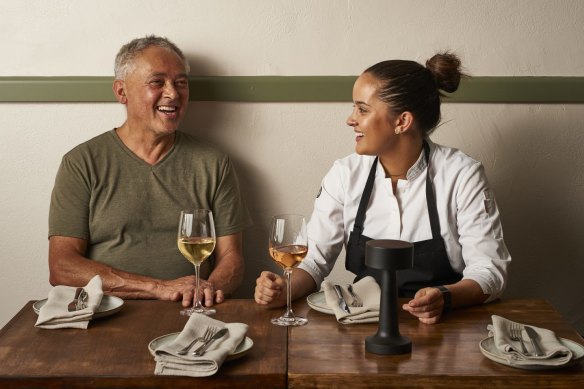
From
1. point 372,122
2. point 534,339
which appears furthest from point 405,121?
point 534,339

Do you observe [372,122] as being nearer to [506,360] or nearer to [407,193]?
[407,193]

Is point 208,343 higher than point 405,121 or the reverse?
the reverse

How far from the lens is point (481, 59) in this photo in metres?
3.07

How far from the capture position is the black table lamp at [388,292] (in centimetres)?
172

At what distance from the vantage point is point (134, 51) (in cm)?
292

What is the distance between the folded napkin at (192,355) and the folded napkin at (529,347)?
1.83 ft

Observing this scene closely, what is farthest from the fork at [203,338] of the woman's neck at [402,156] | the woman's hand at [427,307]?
the woman's neck at [402,156]

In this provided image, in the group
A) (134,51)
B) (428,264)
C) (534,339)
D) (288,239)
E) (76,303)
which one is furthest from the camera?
(134,51)

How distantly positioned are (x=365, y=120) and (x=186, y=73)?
0.78 m

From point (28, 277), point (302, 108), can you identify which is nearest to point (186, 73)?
point (302, 108)

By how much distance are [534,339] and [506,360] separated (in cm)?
13

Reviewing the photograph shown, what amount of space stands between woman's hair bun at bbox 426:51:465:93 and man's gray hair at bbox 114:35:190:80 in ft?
3.02

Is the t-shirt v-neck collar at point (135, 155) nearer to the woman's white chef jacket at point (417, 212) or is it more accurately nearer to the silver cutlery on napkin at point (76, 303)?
the woman's white chef jacket at point (417, 212)

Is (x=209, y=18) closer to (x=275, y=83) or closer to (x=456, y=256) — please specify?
(x=275, y=83)
